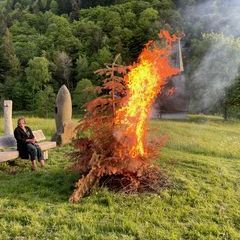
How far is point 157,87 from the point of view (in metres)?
10.6

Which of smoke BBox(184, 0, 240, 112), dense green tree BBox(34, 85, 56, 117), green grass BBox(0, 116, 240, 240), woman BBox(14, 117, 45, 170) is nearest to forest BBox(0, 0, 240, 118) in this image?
dense green tree BBox(34, 85, 56, 117)

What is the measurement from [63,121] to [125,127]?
21.6 feet

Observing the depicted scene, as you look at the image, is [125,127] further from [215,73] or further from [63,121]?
[215,73]

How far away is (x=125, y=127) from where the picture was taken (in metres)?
10.1

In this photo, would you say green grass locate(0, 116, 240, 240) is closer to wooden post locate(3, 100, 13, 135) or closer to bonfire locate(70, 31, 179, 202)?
bonfire locate(70, 31, 179, 202)

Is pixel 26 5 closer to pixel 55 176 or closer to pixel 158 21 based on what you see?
pixel 158 21

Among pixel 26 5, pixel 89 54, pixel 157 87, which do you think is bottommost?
pixel 157 87

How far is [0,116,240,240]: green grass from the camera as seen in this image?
782 centimetres

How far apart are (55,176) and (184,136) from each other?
33.7 ft

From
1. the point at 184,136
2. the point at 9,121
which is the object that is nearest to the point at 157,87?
the point at 9,121

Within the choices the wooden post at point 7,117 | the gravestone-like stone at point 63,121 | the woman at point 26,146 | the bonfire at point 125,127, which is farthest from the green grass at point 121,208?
the gravestone-like stone at point 63,121

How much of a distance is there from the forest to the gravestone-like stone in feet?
189

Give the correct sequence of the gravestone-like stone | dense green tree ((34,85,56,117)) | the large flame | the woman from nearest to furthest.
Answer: the large flame → the woman → the gravestone-like stone → dense green tree ((34,85,56,117))

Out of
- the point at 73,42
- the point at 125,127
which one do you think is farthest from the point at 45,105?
the point at 125,127
